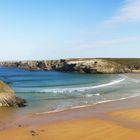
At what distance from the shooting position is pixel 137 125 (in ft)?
84.5

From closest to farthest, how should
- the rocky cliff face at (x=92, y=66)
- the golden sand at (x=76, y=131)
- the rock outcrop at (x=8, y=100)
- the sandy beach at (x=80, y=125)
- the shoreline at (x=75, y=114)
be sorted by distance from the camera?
1. the golden sand at (x=76, y=131)
2. the sandy beach at (x=80, y=125)
3. the shoreline at (x=75, y=114)
4. the rock outcrop at (x=8, y=100)
5. the rocky cliff face at (x=92, y=66)

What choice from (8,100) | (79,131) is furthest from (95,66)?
(79,131)

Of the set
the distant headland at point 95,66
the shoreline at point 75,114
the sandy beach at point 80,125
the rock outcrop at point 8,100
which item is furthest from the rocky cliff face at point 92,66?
the sandy beach at point 80,125

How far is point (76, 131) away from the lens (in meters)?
24.1

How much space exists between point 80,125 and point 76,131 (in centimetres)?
189

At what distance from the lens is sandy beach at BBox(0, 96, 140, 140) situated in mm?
22672

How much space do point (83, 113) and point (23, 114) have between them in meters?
5.53

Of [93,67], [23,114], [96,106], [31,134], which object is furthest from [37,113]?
[93,67]

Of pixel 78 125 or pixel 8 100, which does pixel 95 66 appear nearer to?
pixel 8 100

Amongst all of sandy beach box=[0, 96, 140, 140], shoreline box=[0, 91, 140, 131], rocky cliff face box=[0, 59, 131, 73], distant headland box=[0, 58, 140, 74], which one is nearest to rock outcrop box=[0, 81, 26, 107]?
shoreline box=[0, 91, 140, 131]

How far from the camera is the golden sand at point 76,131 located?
22297 mm

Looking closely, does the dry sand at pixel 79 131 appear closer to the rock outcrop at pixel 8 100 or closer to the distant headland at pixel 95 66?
the rock outcrop at pixel 8 100

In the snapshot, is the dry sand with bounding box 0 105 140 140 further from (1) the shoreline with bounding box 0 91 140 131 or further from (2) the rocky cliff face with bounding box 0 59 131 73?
(2) the rocky cliff face with bounding box 0 59 131 73

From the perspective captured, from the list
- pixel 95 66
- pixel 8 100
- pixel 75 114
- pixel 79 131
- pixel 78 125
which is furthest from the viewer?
pixel 95 66
